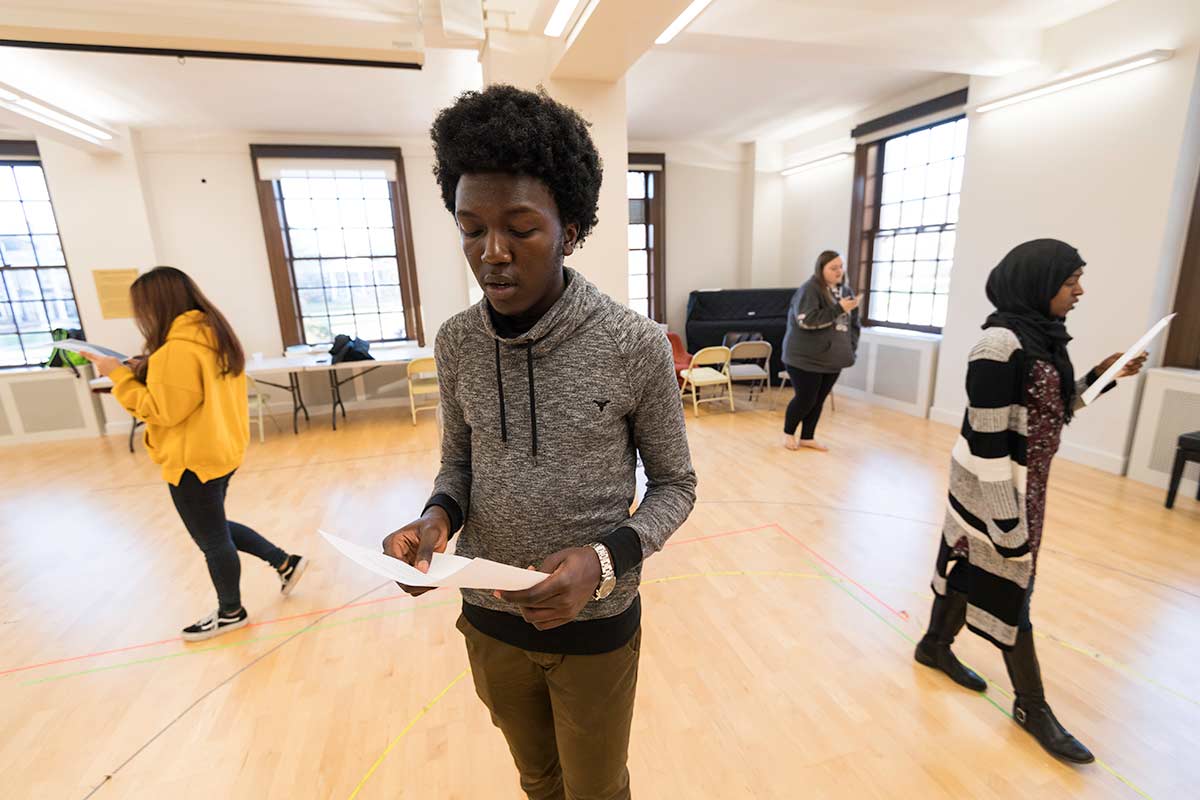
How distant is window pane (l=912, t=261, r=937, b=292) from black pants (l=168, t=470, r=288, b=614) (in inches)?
242

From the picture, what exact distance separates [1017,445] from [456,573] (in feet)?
5.32

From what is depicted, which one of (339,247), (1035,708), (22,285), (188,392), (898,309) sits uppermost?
(339,247)

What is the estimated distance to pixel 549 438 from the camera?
90cm

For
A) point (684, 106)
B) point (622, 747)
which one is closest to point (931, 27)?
point (684, 106)

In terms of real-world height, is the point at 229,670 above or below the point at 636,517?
below

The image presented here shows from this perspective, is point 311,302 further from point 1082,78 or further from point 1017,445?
point 1082,78

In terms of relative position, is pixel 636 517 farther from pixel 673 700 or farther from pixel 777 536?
pixel 777 536

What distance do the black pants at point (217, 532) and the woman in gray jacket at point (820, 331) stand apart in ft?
12.1

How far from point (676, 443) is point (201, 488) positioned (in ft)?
6.91

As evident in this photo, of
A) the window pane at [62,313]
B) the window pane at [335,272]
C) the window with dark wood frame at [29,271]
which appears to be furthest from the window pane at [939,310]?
the window pane at [62,313]

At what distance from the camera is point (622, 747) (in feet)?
3.44

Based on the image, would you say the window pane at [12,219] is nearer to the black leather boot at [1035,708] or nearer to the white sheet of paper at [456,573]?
the white sheet of paper at [456,573]

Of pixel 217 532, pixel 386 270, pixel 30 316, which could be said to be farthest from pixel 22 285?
pixel 217 532

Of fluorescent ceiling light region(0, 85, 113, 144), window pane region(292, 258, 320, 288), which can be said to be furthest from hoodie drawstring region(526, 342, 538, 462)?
window pane region(292, 258, 320, 288)
